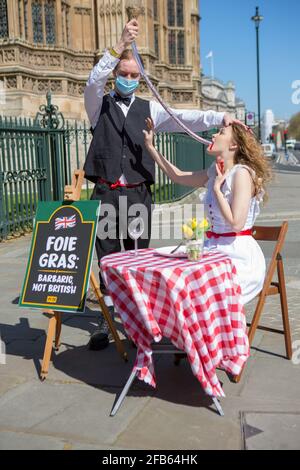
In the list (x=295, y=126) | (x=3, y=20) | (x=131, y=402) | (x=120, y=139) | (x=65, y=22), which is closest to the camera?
(x=131, y=402)

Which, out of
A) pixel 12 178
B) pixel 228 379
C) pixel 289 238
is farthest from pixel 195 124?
pixel 12 178

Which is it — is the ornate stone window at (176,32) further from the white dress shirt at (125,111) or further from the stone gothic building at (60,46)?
the white dress shirt at (125,111)

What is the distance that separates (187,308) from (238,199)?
0.88m

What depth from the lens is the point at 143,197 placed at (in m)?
4.51

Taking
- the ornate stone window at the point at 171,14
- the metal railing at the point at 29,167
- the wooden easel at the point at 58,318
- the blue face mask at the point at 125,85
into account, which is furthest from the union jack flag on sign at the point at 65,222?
the ornate stone window at the point at 171,14

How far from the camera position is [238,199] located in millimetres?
3574

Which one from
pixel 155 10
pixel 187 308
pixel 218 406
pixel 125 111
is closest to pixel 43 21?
pixel 155 10

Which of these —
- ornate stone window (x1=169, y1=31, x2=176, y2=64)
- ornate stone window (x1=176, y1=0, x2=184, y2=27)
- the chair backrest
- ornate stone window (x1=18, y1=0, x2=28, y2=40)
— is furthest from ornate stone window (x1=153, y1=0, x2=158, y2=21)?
Answer: the chair backrest

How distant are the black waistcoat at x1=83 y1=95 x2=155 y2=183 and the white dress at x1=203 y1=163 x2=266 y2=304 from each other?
2.66ft

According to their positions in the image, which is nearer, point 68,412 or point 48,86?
point 68,412

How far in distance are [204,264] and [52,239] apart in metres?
1.36

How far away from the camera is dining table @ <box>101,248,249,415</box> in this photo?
3123 millimetres

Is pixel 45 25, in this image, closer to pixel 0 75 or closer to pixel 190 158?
pixel 0 75

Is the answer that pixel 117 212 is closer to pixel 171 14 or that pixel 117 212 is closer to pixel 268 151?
pixel 268 151
